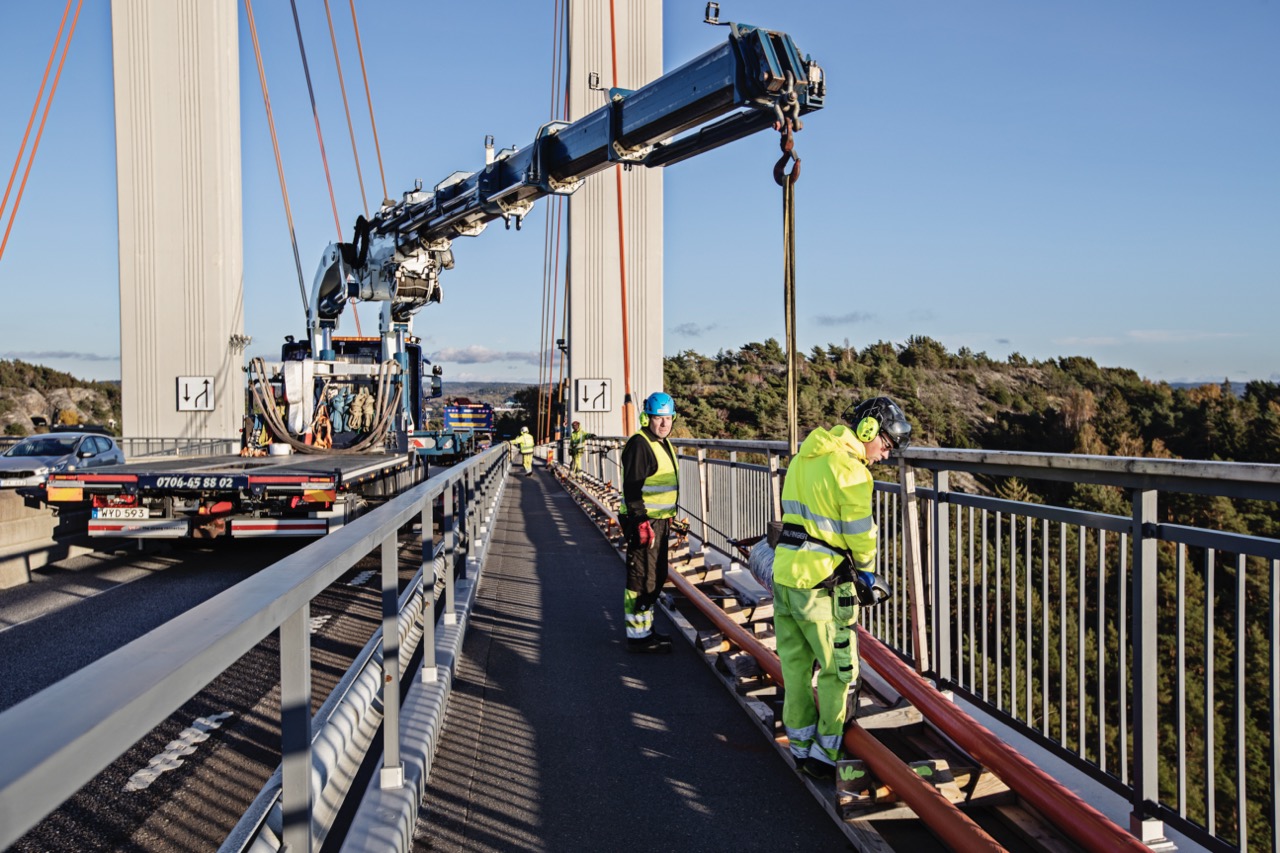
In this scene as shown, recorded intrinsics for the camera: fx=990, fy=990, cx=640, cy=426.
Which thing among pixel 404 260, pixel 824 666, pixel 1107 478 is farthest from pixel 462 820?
pixel 404 260

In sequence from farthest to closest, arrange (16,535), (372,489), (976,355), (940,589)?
(976,355), (372,489), (16,535), (940,589)

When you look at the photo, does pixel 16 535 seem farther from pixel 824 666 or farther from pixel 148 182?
pixel 148 182

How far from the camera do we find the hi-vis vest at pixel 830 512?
4.10 meters

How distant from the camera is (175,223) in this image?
33.6 m

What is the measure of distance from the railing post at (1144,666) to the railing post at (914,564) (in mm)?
1662

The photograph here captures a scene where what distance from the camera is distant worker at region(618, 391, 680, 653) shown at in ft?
22.2

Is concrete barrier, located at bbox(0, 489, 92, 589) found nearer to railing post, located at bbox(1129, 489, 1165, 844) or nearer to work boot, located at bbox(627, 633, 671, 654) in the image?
work boot, located at bbox(627, 633, 671, 654)

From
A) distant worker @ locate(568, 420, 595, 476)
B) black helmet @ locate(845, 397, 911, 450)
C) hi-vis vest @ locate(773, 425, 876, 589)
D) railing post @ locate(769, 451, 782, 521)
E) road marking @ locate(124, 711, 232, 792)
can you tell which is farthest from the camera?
distant worker @ locate(568, 420, 595, 476)

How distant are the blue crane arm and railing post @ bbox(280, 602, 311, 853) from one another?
6147 mm

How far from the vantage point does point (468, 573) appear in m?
8.43

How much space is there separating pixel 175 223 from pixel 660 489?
104 ft

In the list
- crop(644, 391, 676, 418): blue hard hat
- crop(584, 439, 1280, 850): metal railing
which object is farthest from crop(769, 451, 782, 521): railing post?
crop(644, 391, 676, 418): blue hard hat

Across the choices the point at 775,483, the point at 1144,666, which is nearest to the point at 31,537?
the point at 775,483

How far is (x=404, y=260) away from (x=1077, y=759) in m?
14.0
